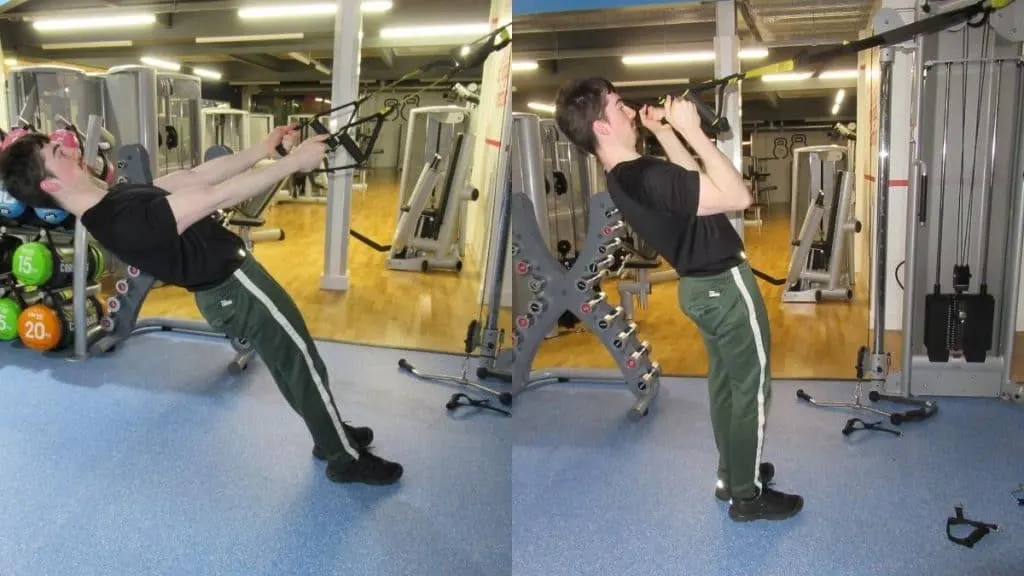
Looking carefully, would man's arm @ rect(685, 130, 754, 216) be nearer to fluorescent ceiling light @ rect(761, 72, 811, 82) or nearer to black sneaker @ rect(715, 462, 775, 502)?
black sneaker @ rect(715, 462, 775, 502)

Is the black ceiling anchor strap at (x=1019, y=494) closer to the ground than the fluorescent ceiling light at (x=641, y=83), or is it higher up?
closer to the ground

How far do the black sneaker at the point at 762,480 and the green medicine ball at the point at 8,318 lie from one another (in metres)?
3.73

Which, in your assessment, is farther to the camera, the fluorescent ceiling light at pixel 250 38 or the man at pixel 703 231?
the fluorescent ceiling light at pixel 250 38

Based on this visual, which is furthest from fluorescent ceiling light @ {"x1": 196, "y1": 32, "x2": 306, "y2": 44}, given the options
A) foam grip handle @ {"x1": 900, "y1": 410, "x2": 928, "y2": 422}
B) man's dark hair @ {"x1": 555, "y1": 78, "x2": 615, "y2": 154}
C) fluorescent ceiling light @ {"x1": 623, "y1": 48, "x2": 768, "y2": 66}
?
foam grip handle @ {"x1": 900, "y1": 410, "x2": 928, "y2": 422}

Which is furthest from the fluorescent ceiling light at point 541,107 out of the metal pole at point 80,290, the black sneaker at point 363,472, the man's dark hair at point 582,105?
the metal pole at point 80,290

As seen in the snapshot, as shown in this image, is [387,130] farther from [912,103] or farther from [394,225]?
[912,103]

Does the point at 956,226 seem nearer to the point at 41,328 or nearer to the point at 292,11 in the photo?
the point at 292,11

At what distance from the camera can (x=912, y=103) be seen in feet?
10.7

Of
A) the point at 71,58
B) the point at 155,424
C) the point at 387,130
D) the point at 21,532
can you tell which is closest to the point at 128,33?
the point at 71,58

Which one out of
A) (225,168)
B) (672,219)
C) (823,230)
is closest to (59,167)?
(225,168)

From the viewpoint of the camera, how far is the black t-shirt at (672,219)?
76.2 inches

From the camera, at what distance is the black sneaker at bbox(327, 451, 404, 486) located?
8.45 feet

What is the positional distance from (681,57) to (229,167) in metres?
1.64

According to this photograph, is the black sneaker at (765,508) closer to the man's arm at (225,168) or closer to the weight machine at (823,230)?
the weight machine at (823,230)
